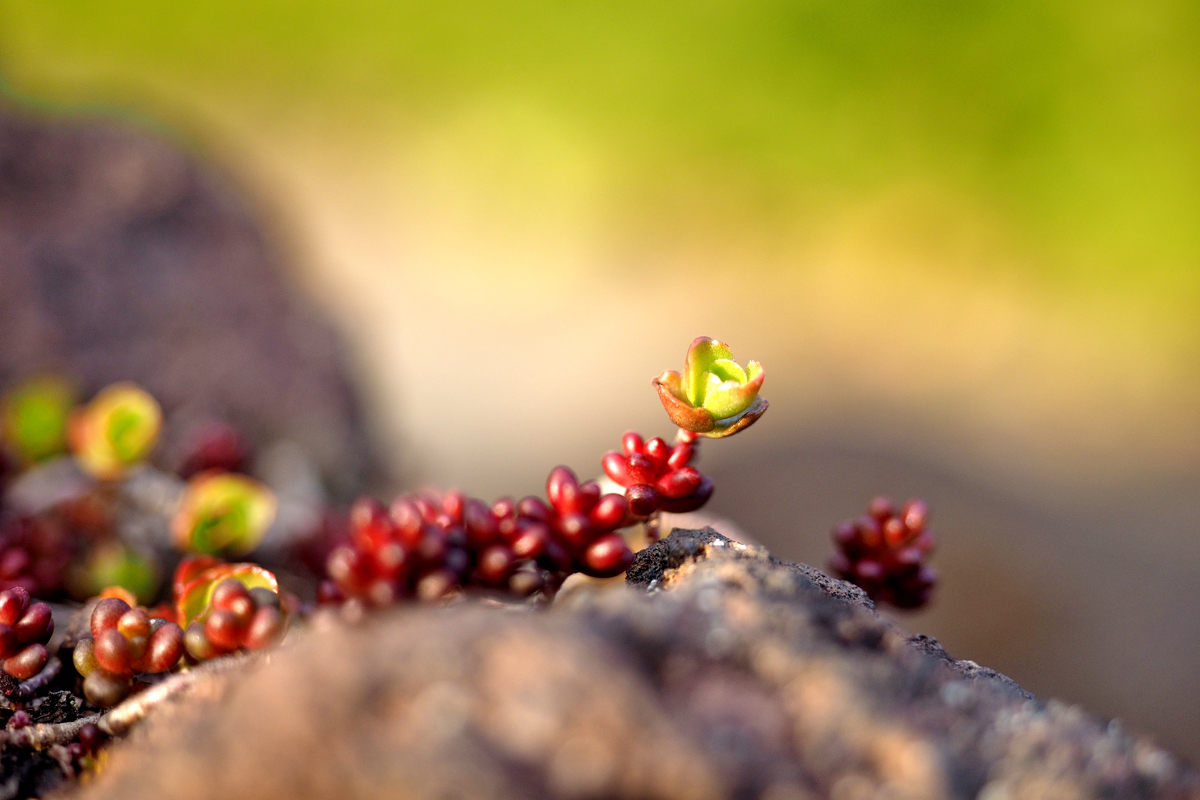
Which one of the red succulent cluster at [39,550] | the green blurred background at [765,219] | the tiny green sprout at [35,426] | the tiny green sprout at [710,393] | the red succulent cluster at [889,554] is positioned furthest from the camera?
the green blurred background at [765,219]

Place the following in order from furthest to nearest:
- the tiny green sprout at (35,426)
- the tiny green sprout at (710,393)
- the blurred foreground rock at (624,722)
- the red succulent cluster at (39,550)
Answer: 1. the tiny green sprout at (35,426)
2. the red succulent cluster at (39,550)
3. the tiny green sprout at (710,393)
4. the blurred foreground rock at (624,722)

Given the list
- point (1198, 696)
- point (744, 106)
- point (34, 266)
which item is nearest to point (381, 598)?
point (34, 266)

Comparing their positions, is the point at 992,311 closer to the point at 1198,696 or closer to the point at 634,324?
the point at 634,324

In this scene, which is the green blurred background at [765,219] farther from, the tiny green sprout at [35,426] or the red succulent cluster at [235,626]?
the red succulent cluster at [235,626]

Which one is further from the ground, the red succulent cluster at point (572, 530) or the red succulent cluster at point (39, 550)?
the red succulent cluster at point (572, 530)

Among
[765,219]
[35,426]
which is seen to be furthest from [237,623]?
[765,219]

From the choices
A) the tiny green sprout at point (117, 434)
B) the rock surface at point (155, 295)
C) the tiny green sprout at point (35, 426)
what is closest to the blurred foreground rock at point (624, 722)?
the tiny green sprout at point (117, 434)

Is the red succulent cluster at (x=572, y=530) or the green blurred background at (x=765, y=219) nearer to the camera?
the red succulent cluster at (x=572, y=530)
